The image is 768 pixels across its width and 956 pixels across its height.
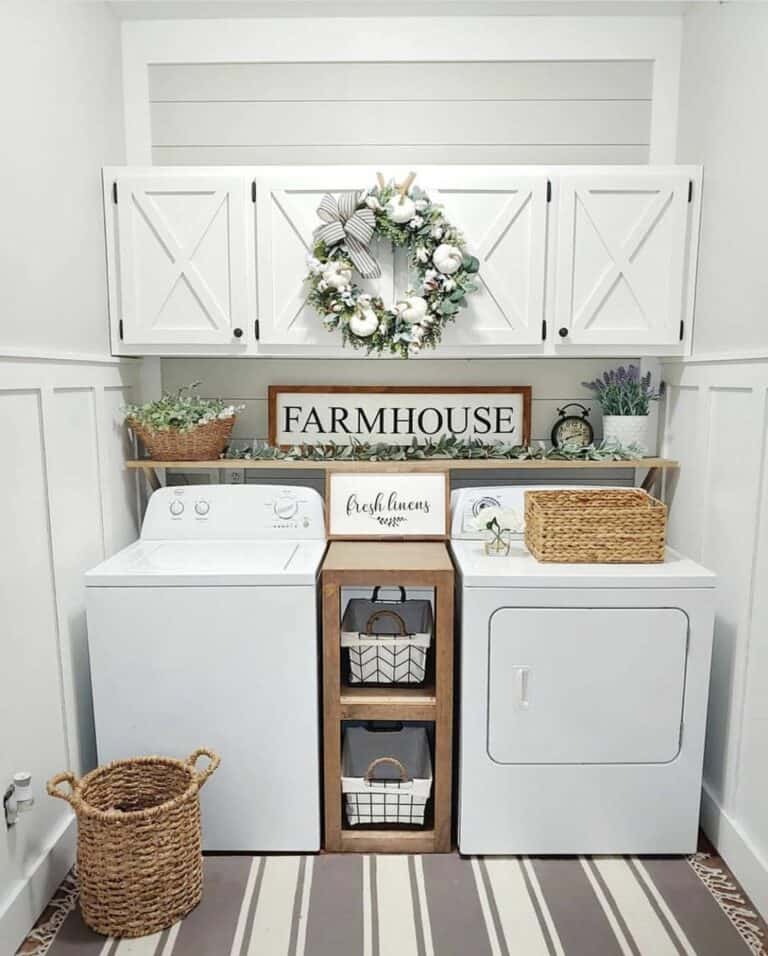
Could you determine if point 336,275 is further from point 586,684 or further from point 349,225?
point 586,684

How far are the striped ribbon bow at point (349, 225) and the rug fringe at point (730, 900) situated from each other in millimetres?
2047

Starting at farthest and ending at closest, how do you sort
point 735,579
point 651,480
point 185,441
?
point 651,480
point 185,441
point 735,579

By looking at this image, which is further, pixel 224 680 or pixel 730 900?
pixel 224 680

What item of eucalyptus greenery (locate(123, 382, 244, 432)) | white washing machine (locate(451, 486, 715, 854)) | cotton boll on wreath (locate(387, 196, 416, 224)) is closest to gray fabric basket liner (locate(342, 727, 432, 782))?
white washing machine (locate(451, 486, 715, 854))

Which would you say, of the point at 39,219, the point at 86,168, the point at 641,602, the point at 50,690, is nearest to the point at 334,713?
the point at 50,690

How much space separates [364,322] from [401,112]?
0.85 metres

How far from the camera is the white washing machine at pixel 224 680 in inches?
79.3

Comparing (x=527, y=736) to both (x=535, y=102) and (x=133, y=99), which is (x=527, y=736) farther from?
(x=133, y=99)

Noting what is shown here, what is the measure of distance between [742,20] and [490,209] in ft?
2.77

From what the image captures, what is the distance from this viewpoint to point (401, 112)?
2559 millimetres

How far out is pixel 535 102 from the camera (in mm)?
2555

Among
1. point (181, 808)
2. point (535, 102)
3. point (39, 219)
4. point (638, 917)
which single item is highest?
point (535, 102)

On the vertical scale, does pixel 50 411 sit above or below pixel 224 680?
above

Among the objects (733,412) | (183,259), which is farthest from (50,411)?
(733,412)
